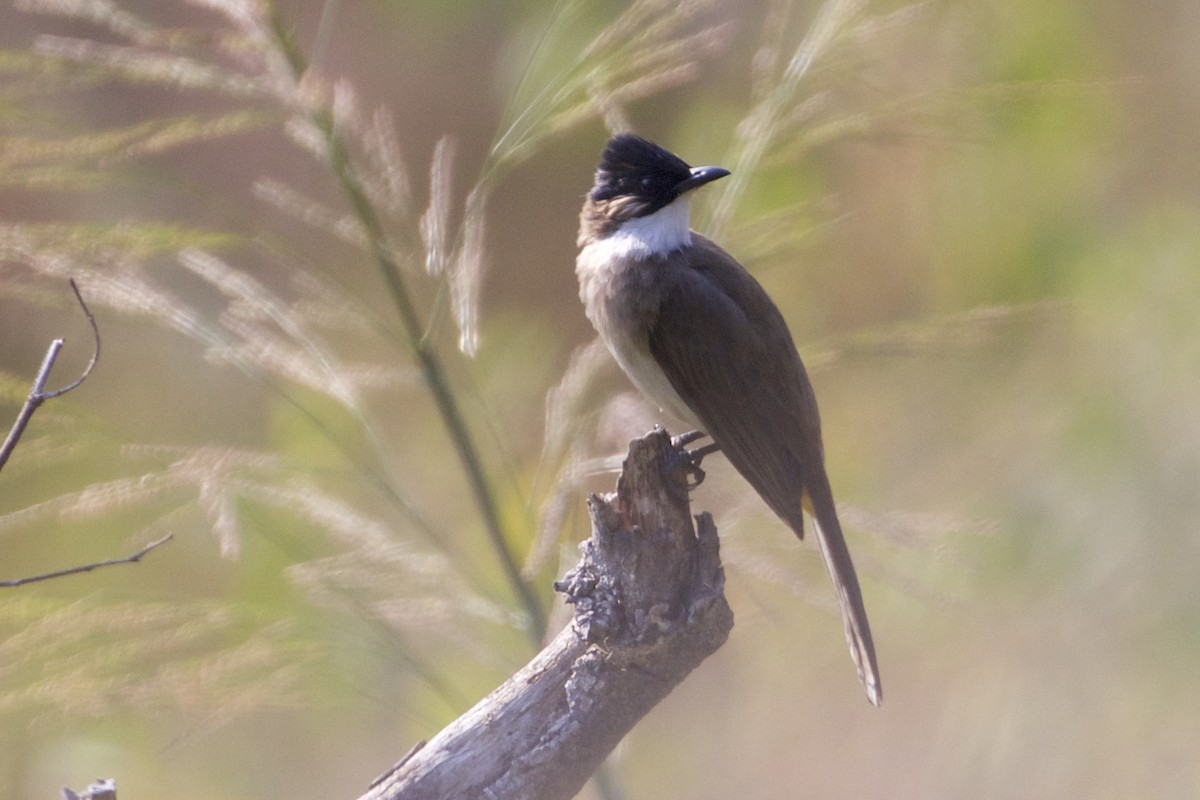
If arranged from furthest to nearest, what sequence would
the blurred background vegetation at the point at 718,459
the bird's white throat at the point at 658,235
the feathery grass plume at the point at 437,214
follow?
the bird's white throat at the point at 658,235, the blurred background vegetation at the point at 718,459, the feathery grass plume at the point at 437,214

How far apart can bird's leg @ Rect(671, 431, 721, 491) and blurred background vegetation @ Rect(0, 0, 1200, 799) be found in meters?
0.09

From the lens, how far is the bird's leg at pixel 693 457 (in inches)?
84.7

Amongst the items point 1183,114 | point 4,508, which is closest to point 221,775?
point 4,508

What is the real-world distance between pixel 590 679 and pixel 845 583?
86 cm

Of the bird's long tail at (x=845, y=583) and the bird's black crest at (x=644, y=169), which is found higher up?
the bird's black crest at (x=644, y=169)

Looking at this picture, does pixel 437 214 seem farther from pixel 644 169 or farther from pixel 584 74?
pixel 644 169

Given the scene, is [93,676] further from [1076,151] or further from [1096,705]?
[1076,151]

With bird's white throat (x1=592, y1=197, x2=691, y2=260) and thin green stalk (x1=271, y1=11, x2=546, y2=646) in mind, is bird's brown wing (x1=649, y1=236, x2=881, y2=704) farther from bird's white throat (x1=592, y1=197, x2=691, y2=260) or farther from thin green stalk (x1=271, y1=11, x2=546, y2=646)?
thin green stalk (x1=271, y1=11, x2=546, y2=646)

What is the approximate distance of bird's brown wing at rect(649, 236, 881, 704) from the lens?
2.44 metres

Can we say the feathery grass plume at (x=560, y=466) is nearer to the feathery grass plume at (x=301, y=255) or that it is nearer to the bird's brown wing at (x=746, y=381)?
the feathery grass plume at (x=301, y=255)

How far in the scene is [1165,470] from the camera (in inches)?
148

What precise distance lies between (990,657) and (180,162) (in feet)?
11.7

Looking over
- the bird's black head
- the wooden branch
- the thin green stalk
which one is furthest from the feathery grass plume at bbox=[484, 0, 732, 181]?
the wooden branch

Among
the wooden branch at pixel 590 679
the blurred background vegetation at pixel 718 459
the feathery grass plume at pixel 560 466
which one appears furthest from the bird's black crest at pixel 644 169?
the wooden branch at pixel 590 679
